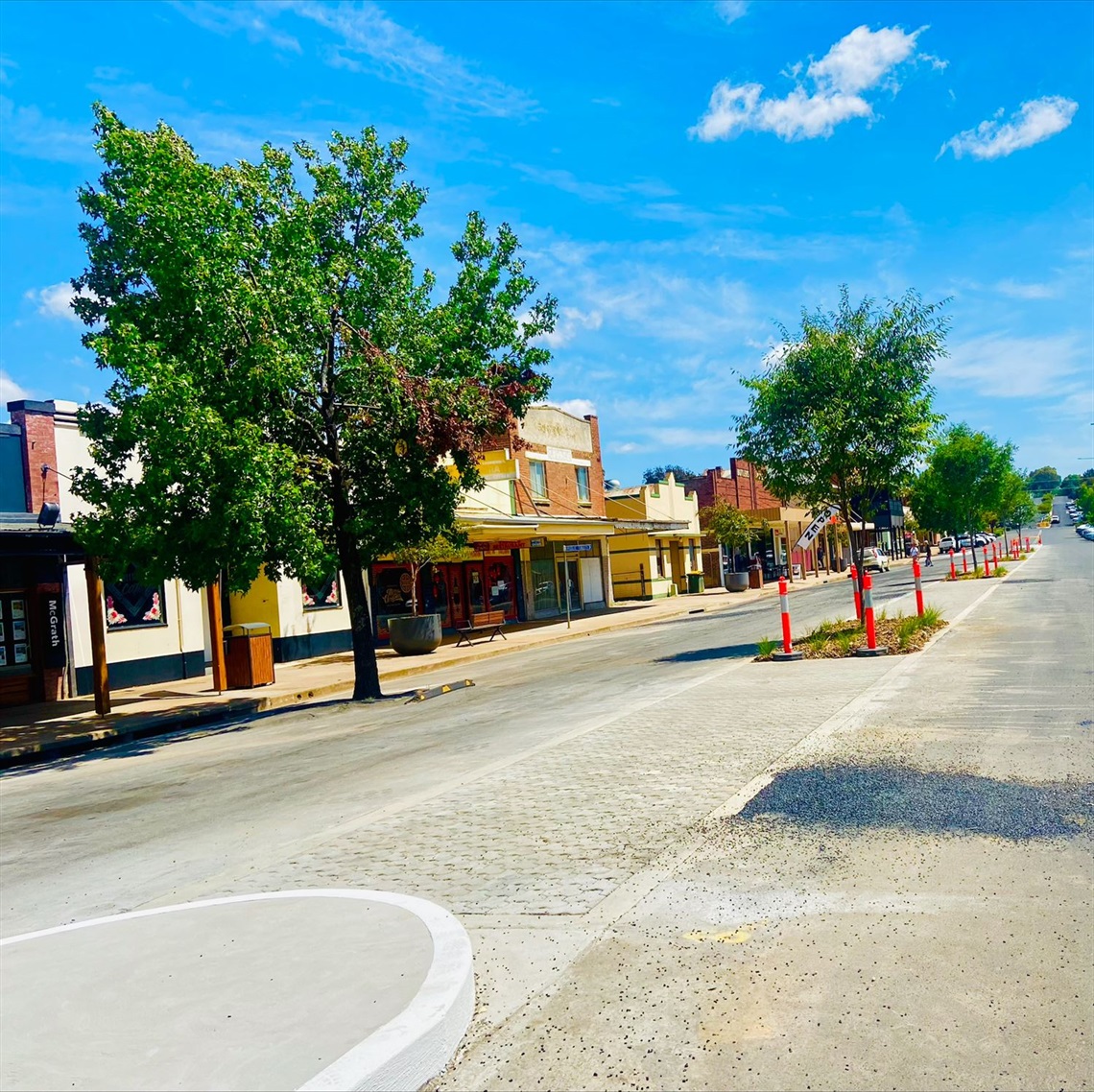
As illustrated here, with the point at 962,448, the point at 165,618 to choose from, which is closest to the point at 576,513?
the point at 962,448

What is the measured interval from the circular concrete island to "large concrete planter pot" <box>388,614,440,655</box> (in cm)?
1938

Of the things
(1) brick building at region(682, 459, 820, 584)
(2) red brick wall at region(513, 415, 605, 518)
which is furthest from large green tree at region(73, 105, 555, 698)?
(1) brick building at region(682, 459, 820, 584)

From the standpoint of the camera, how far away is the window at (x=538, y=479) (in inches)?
1474

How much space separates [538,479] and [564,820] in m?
31.6

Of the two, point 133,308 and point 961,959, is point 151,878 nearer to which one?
point 961,959

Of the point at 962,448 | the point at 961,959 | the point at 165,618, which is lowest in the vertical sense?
the point at 961,959

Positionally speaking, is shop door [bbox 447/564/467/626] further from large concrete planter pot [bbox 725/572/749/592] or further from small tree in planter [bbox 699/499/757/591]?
large concrete planter pot [bbox 725/572/749/592]

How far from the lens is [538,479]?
124 feet

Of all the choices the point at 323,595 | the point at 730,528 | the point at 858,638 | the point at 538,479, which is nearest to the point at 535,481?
the point at 538,479

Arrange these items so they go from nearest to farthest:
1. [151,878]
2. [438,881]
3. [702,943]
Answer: [702,943] < [438,881] < [151,878]

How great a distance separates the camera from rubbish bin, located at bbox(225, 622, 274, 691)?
1922cm

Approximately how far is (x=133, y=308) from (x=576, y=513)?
27.7 m

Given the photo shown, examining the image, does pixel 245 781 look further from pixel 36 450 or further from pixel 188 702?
pixel 36 450

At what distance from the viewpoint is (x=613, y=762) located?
847cm
